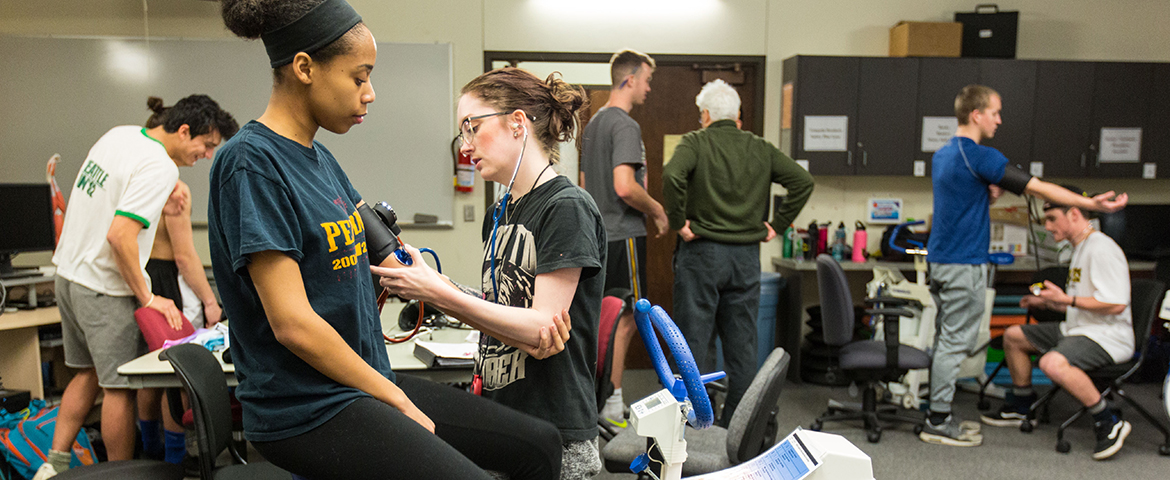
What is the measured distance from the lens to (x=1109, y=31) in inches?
187

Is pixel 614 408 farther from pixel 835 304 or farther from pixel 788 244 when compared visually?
pixel 788 244

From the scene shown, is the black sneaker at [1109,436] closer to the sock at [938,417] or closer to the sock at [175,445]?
the sock at [938,417]

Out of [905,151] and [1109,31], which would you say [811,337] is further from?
[1109,31]

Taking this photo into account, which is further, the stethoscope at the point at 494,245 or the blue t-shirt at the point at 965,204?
the blue t-shirt at the point at 965,204

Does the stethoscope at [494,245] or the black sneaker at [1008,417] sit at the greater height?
the stethoscope at [494,245]

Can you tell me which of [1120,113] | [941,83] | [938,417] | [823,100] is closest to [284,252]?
[938,417]

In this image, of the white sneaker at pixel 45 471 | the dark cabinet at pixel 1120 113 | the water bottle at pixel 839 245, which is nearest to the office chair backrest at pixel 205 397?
the white sneaker at pixel 45 471

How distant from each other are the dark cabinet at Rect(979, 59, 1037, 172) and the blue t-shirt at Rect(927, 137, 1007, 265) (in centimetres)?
126

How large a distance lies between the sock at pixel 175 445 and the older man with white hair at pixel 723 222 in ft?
7.00

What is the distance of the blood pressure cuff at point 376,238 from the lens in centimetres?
124

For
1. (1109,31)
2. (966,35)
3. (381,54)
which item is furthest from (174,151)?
(1109,31)

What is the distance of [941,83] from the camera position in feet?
14.4

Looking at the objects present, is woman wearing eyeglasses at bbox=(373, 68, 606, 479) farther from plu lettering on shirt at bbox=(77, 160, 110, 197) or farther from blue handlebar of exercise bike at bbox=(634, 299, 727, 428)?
plu lettering on shirt at bbox=(77, 160, 110, 197)

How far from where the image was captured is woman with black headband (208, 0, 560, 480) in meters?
1.03
